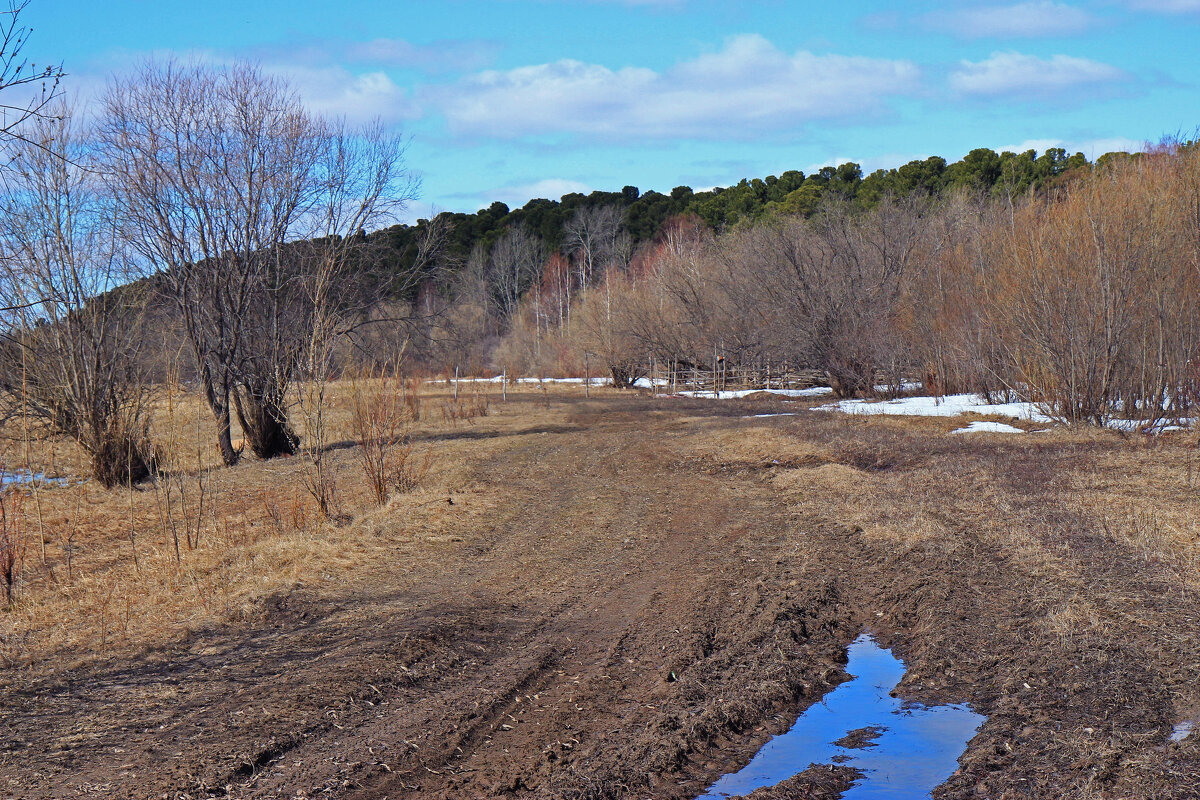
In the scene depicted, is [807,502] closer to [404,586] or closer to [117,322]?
[404,586]

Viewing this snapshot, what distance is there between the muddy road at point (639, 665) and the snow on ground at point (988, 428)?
7645mm

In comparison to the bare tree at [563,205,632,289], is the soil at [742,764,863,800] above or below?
below

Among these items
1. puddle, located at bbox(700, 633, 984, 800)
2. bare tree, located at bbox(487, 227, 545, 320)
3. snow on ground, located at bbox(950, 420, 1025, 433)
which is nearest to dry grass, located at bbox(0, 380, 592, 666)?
puddle, located at bbox(700, 633, 984, 800)

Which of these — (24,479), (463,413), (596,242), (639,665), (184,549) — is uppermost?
(596,242)

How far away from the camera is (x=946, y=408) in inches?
941

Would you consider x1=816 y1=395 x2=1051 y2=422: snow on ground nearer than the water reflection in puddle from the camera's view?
No

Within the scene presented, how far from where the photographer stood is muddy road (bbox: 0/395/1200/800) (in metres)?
4.23

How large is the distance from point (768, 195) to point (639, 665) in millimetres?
63357

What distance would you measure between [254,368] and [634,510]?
443 inches

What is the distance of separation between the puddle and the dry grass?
15.4 ft

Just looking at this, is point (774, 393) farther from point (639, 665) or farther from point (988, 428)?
point (639, 665)

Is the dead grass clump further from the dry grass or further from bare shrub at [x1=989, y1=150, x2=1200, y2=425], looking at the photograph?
bare shrub at [x1=989, y1=150, x2=1200, y2=425]

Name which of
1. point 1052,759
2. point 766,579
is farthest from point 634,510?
point 1052,759

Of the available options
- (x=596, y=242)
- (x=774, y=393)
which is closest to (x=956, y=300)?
(x=774, y=393)
